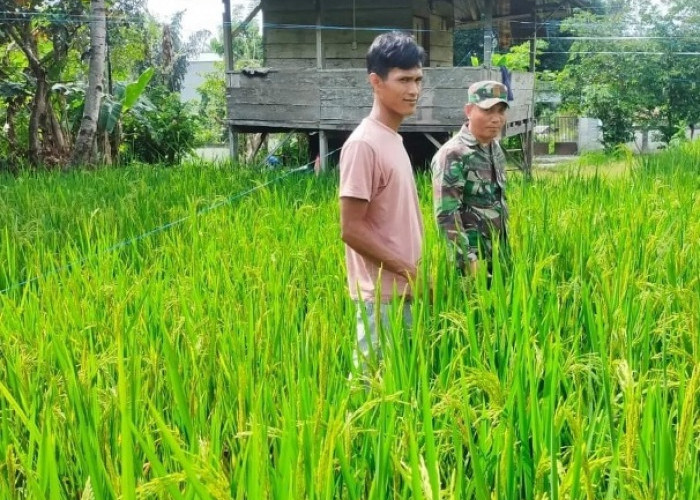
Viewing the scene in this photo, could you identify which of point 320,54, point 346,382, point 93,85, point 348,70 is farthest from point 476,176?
point 320,54

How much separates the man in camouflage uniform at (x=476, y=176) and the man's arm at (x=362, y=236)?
76 cm

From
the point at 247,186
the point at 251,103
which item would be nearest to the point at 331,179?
the point at 247,186

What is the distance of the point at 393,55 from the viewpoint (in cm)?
237

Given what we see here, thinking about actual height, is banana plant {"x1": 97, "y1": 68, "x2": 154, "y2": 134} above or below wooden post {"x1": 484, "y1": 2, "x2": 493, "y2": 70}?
below

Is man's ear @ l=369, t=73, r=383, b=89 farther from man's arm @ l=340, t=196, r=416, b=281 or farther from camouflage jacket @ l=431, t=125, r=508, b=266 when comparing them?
camouflage jacket @ l=431, t=125, r=508, b=266

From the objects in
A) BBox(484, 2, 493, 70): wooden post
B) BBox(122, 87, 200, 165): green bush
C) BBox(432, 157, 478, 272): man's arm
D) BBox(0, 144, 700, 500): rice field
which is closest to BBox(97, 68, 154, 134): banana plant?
BBox(122, 87, 200, 165): green bush

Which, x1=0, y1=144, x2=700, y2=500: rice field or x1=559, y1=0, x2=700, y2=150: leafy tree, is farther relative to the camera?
x1=559, y1=0, x2=700, y2=150: leafy tree

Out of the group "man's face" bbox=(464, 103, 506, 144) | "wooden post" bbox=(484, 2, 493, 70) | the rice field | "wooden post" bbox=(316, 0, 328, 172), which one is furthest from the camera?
"wooden post" bbox=(316, 0, 328, 172)

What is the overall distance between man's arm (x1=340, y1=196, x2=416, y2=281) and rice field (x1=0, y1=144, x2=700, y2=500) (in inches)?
4.5

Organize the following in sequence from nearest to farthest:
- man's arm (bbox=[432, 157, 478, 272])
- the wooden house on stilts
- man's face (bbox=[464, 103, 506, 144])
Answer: man's arm (bbox=[432, 157, 478, 272])
man's face (bbox=[464, 103, 506, 144])
the wooden house on stilts

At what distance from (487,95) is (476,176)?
343 millimetres

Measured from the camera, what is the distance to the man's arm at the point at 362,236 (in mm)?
2336

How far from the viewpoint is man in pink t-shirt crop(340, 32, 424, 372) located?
234 centimetres

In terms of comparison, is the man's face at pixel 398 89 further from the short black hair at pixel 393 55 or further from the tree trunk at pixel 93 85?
the tree trunk at pixel 93 85
